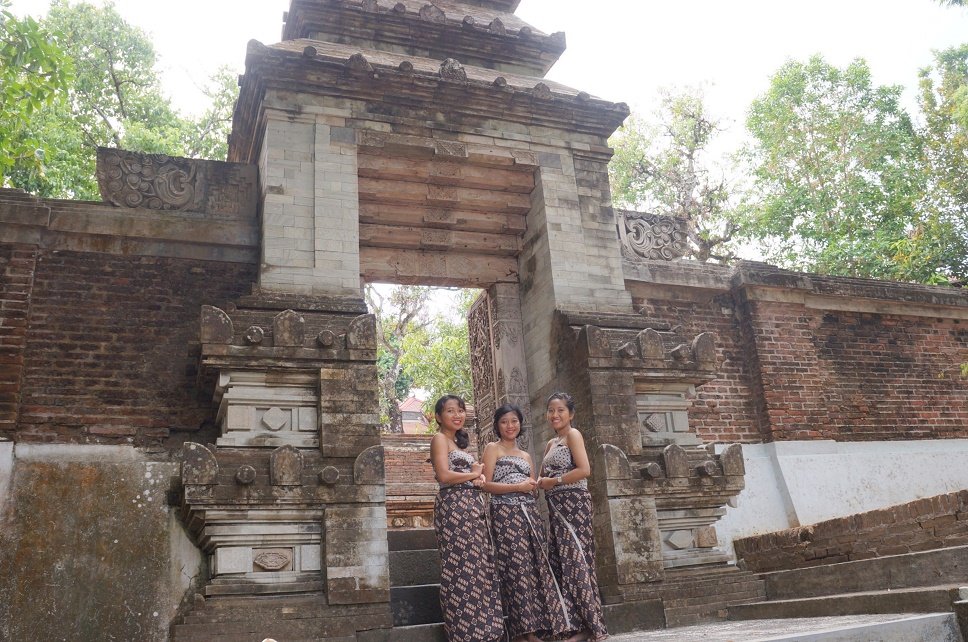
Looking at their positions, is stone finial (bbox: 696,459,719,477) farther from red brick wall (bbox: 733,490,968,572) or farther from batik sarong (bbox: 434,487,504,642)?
batik sarong (bbox: 434,487,504,642)

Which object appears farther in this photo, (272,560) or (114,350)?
(114,350)

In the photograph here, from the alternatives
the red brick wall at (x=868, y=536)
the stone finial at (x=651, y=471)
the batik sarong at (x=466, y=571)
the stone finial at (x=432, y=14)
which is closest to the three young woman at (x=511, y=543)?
the batik sarong at (x=466, y=571)

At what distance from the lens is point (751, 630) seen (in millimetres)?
4648

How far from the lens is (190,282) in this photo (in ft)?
22.0

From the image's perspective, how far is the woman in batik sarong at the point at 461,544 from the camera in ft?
15.3

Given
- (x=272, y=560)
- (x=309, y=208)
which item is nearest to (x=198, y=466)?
(x=272, y=560)

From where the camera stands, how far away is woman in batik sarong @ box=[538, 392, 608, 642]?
4.85 metres

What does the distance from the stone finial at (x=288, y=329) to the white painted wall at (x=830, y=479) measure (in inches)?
185

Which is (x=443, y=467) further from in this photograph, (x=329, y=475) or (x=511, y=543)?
(x=329, y=475)

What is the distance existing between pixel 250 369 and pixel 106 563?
1693 millimetres

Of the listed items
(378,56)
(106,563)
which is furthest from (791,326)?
(106,563)

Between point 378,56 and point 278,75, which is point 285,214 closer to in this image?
point 278,75

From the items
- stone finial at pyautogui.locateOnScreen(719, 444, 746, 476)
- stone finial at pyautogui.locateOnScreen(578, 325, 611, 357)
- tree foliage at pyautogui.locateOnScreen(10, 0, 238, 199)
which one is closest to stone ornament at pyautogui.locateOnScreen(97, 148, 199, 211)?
stone finial at pyautogui.locateOnScreen(578, 325, 611, 357)

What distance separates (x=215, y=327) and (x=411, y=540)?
2.48m
